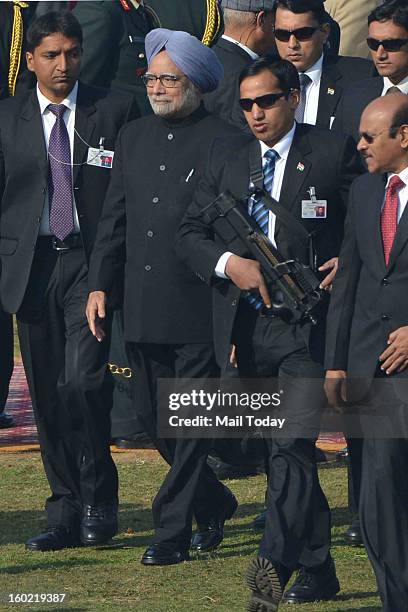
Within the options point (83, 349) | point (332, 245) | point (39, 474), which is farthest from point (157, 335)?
point (39, 474)

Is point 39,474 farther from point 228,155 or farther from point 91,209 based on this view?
point 228,155

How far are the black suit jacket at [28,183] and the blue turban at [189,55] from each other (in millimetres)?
546

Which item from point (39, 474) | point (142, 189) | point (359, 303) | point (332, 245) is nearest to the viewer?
point (359, 303)

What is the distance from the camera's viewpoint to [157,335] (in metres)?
8.76

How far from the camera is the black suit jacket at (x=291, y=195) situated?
321 inches

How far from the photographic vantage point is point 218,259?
8.17 metres

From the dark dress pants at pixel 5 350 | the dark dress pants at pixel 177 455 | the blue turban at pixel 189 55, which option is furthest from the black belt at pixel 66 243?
the dark dress pants at pixel 5 350

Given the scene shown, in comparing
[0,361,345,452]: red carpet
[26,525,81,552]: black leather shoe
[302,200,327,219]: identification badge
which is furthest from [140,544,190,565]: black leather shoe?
A: [0,361,345,452]: red carpet

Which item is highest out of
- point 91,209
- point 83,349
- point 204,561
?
point 91,209

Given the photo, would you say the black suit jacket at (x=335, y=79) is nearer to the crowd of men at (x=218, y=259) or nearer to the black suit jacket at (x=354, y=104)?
the crowd of men at (x=218, y=259)

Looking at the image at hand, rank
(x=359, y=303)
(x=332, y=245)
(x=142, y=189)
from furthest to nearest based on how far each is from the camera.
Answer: (x=142, y=189) < (x=332, y=245) < (x=359, y=303)

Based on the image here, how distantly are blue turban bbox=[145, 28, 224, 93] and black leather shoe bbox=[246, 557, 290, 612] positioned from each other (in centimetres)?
231

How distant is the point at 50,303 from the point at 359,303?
1.99 metres

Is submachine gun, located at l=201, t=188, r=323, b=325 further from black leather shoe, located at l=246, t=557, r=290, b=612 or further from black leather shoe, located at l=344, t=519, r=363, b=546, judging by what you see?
black leather shoe, located at l=344, t=519, r=363, b=546
